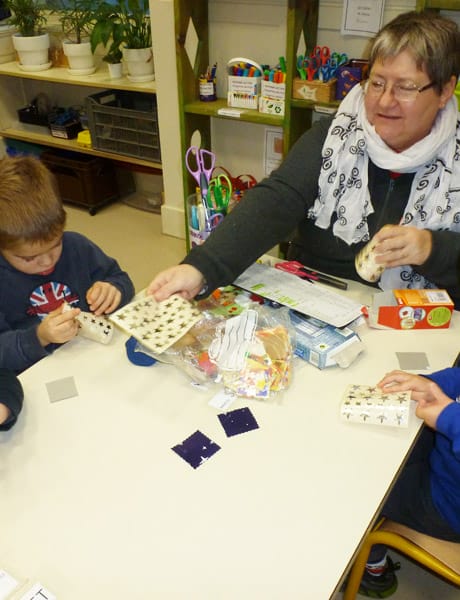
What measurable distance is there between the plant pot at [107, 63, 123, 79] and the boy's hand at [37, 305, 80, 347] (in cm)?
217

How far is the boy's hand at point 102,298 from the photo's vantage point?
129 centimetres

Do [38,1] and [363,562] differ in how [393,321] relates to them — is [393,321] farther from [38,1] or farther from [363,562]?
[38,1]

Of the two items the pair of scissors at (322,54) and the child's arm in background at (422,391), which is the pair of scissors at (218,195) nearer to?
the pair of scissors at (322,54)

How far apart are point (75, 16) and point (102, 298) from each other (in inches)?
91.2

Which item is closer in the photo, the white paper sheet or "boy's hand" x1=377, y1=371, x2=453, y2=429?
"boy's hand" x1=377, y1=371, x2=453, y2=429

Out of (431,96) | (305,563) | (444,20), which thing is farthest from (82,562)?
(444,20)

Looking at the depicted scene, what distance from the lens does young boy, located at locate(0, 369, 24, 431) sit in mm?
914

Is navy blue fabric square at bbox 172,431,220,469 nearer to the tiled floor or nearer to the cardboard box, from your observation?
the cardboard box

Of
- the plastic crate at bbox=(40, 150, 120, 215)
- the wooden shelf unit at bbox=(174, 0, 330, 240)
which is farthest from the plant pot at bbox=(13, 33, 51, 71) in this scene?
the wooden shelf unit at bbox=(174, 0, 330, 240)

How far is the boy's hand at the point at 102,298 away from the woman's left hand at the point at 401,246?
63cm

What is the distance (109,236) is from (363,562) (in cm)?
242

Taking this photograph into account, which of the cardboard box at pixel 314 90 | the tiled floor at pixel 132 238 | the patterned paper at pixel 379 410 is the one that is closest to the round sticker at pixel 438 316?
the patterned paper at pixel 379 410

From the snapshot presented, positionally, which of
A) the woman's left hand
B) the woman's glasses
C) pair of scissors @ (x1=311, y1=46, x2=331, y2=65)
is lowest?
the woman's left hand

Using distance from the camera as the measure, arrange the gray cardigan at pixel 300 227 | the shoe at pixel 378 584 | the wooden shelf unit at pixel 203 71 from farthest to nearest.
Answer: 1. the wooden shelf unit at pixel 203 71
2. the shoe at pixel 378 584
3. the gray cardigan at pixel 300 227
